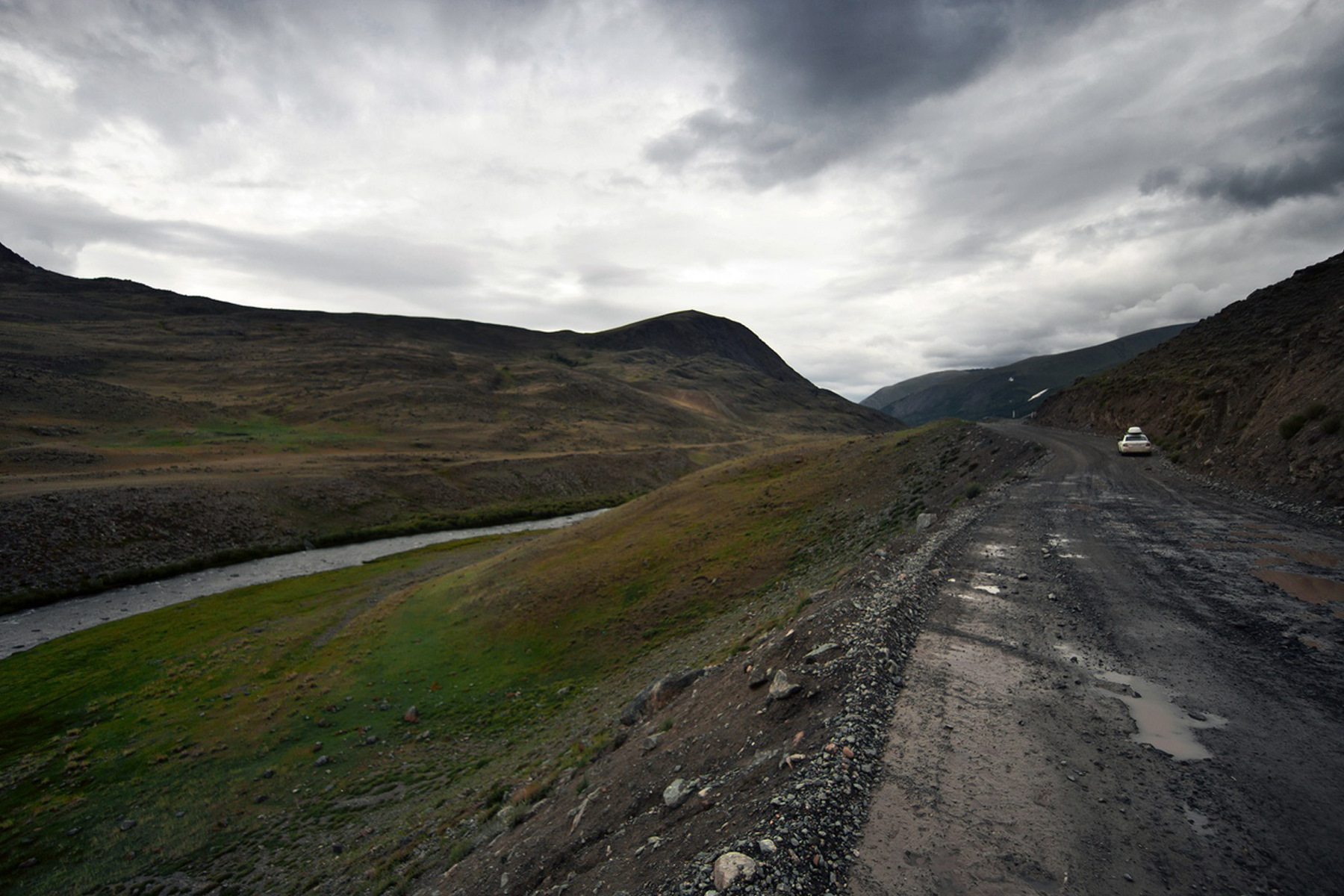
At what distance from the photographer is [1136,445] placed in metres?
32.6

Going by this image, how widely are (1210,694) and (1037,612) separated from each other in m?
3.69

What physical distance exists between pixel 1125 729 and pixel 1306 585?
29.4ft

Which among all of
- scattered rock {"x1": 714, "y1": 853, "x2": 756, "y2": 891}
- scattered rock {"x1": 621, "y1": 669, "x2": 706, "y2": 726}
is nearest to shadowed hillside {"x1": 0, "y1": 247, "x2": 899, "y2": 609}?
scattered rock {"x1": 621, "y1": 669, "x2": 706, "y2": 726}

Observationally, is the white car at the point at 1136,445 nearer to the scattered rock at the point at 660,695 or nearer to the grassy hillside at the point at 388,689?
the grassy hillside at the point at 388,689

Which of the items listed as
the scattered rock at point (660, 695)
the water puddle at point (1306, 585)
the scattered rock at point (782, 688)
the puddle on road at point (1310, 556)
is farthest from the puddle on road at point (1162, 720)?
the scattered rock at point (660, 695)

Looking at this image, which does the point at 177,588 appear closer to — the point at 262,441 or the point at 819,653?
the point at 262,441

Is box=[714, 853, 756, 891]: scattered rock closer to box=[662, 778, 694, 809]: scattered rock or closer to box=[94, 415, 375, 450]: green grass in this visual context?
box=[662, 778, 694, 809]: scattered rock

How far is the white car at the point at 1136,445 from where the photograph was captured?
3247 cm

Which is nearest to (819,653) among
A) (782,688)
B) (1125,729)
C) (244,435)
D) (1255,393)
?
(782,688)

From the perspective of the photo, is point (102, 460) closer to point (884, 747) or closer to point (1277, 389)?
point (884, 747)

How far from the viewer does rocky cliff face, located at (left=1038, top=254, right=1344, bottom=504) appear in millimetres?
20781

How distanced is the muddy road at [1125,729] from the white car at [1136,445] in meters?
18.6

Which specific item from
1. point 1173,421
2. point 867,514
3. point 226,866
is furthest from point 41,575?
point 1173,421

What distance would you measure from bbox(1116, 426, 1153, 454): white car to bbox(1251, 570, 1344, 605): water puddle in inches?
914
